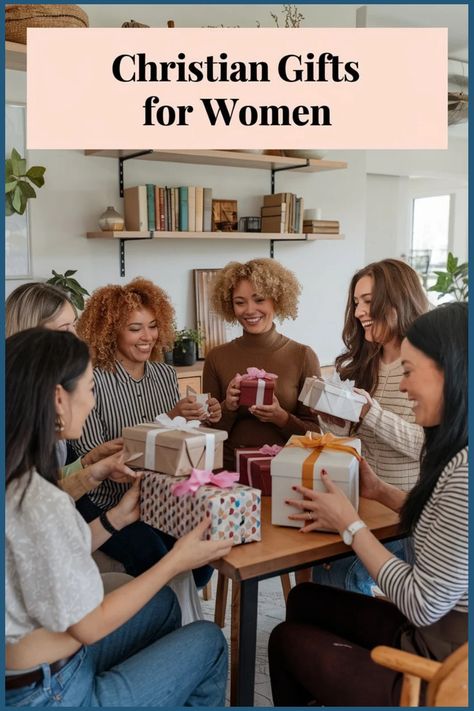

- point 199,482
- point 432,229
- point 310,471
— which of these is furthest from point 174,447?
point 432,229

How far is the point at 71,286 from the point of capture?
144 inches

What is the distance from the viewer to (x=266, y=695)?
2283 mm

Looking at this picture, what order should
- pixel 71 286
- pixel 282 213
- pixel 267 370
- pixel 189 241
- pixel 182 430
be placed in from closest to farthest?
pixel 182 430 → pixel 267 370 → pixel 71 286 → pixel 189 241 → pixel 282 213

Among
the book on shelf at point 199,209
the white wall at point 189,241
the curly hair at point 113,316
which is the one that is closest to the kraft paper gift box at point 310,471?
the curly hair at point 113,316

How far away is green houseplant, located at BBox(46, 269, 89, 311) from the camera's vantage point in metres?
3.60

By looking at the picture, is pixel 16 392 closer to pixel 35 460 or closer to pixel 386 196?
pixel 35 460

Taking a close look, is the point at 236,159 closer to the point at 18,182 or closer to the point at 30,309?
the point at 18,182

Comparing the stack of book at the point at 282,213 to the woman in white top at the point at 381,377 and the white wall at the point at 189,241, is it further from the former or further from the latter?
the woman in white top at the point at 381,377

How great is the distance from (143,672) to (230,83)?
4.61 ft

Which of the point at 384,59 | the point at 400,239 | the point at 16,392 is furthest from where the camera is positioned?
the point at 400,239

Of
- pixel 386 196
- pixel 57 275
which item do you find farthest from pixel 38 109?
pixel 386 196

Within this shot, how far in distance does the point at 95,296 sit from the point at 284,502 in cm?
117

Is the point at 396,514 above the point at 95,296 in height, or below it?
below

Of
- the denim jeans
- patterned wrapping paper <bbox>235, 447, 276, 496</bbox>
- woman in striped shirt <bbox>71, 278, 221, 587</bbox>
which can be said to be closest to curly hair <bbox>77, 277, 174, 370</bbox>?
woman in striped shirt <bbox>71, 278, 221, 587</bbox>
